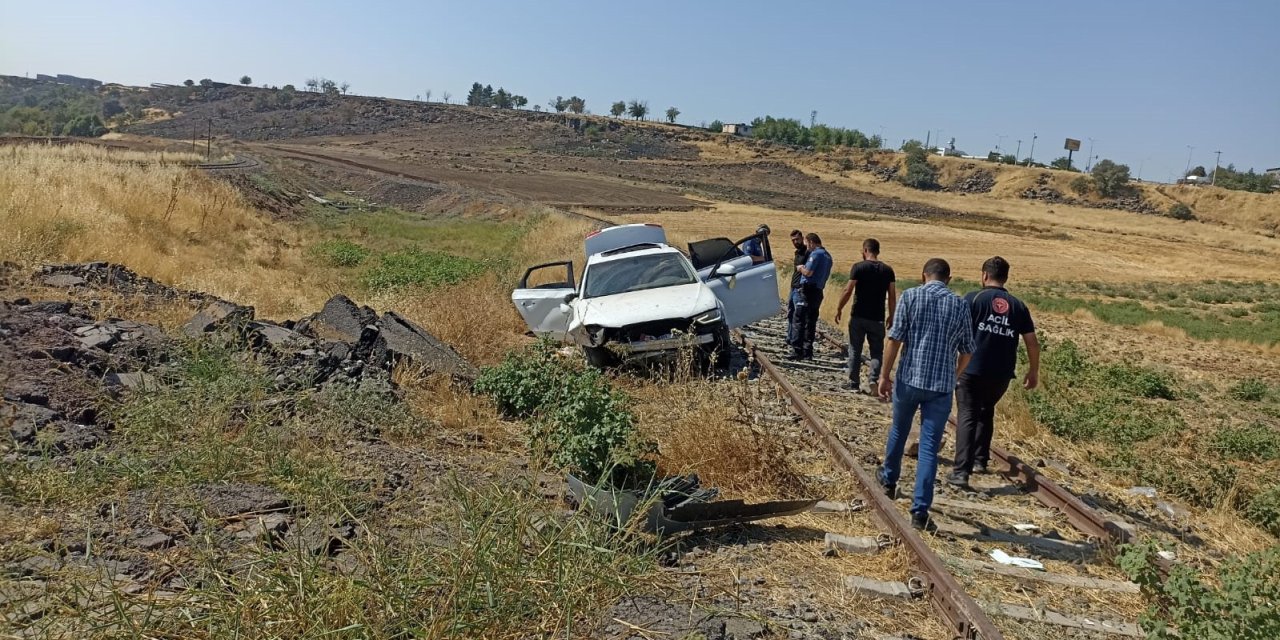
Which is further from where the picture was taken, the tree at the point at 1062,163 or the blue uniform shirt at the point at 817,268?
the tree at the point at 1062,163

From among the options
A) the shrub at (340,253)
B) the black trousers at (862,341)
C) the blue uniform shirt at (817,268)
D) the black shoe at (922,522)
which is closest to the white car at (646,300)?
the blue uniform shirt at (817,268)

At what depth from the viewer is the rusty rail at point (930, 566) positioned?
14.2ft

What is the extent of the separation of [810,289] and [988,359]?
15.5 feet

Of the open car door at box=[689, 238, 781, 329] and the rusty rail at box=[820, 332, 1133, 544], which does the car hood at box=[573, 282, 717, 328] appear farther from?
the rusty rail at box=[820, 332, 1133, 544]

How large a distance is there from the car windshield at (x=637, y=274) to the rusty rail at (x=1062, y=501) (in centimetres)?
A: 451

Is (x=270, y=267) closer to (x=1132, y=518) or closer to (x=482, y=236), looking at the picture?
(x=482, y=236)

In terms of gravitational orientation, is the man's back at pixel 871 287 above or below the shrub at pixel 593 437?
above

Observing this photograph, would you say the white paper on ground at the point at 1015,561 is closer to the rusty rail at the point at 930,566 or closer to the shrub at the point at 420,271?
the rusty rail at the point at 930,566

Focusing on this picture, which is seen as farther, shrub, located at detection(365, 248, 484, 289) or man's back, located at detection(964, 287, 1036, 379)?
shrub, located at detection(365, 248, 484, 289)

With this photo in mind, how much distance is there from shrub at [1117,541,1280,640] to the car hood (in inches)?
227

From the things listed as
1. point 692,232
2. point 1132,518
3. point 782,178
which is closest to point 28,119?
point 692,232

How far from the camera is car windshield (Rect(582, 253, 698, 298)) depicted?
1106 centimetres

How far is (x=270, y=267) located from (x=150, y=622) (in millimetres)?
17134

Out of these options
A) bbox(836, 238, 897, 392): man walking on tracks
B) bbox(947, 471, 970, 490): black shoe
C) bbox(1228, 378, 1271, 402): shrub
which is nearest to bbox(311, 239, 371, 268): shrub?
bbox(836, 238, 897, 392): man walking on tracks
